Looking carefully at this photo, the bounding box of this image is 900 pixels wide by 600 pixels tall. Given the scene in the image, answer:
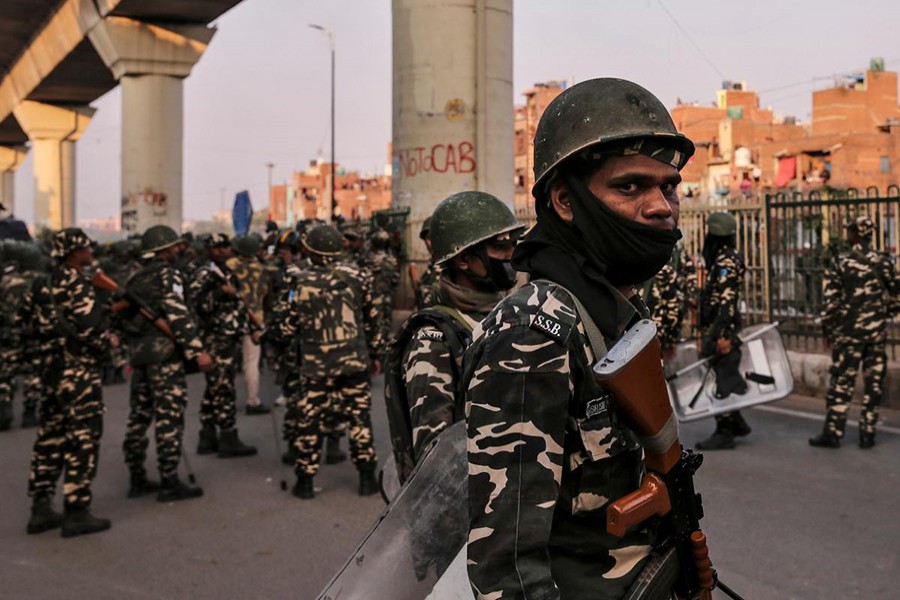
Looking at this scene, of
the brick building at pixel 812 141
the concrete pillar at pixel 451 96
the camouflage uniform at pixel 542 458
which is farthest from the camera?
the brick building at pixel 812 141

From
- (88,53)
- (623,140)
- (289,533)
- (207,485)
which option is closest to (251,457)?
(207,485)

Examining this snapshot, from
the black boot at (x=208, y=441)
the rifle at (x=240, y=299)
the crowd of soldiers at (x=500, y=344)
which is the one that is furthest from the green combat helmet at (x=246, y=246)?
the black boot at (x=208, y=441)

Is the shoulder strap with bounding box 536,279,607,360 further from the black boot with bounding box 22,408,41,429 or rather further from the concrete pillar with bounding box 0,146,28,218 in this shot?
the concrete pillar with bounding box 0,146,28,218

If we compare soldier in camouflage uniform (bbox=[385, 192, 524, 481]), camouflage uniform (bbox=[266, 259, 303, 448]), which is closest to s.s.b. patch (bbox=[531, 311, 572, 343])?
soldier in camouflage uniform (bbox=[385, 192, 524, 481])

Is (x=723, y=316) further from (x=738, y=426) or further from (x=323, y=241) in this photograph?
(x=323, y=241)

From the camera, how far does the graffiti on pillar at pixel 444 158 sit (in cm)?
1367

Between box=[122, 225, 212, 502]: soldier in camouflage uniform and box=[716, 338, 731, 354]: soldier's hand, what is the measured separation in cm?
403

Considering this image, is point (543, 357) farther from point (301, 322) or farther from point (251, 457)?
point (251, 457)

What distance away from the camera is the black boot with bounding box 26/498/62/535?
19.0 ft

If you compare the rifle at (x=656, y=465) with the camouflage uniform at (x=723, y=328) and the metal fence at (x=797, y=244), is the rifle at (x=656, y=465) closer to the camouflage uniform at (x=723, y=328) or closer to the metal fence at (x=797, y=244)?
the camouflage uniform at (x=723, y=328)

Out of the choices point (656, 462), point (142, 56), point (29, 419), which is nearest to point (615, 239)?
point (656, 462)

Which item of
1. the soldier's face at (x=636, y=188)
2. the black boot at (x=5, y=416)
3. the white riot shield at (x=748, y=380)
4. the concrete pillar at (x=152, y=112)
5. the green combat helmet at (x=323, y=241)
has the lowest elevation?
the black boot at (x=5, y=416)

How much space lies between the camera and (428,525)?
1.90 metres

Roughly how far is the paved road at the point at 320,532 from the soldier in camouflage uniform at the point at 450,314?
2.11 m
